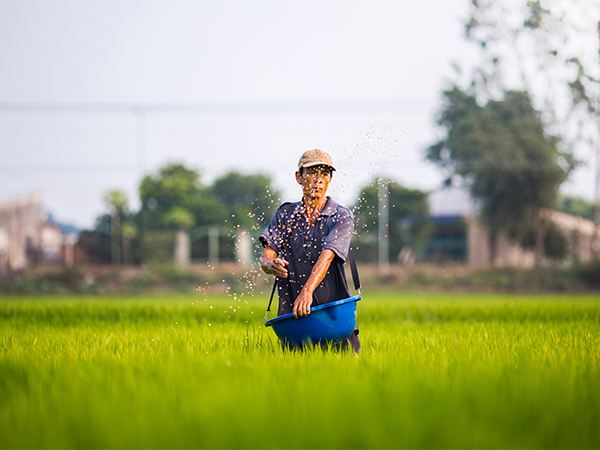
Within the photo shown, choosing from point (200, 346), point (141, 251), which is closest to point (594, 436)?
point (200, 346)

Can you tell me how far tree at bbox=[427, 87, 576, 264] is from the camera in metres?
24.2

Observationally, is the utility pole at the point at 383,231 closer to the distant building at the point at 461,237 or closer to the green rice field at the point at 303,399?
the distant building at the point at 461,237

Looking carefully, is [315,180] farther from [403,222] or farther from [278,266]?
[403,222]

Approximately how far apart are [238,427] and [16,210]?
3666 cm

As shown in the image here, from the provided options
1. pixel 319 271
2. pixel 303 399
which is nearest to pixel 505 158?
pixel 319 271

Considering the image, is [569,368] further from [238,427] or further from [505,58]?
[505,58]

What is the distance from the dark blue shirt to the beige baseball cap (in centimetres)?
38

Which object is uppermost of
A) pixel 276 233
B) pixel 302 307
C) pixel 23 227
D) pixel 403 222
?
pixel 23 227

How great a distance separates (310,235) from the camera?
3824 mm

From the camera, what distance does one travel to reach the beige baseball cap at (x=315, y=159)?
11.7 ft

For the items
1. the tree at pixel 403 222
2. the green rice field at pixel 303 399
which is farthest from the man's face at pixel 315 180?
the tree at pixel 403 222

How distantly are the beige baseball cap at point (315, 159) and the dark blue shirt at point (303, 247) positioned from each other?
0.38m

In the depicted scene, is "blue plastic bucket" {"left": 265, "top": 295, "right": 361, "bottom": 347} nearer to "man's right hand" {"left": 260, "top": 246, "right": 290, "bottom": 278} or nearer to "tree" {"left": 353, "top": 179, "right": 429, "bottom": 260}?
"man's right hand" {"left": 260, "top": 246, "right": 290, "bottom": 278}

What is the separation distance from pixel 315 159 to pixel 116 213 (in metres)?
27.6
